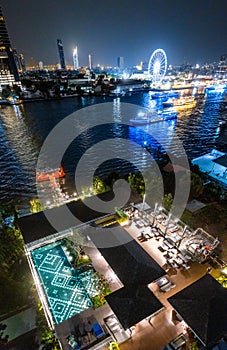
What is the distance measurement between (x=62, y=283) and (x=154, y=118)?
49.2m

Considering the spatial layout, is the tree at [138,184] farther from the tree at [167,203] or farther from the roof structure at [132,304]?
the roof structure at [132,304]

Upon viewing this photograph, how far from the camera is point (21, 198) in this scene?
77.7ft

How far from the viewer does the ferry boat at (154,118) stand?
163ft

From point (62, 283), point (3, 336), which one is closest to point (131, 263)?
point (62, 283)

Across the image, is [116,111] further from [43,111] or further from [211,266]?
[211,266]

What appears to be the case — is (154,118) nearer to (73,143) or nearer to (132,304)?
(73,143)

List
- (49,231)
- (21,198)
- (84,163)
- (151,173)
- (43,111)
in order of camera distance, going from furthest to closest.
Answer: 1. (43,111)
2. (84,163)
3. (21,198)
4. (151,173)
5. (49,231)

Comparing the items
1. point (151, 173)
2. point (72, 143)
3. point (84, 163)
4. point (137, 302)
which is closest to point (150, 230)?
point (137, 302)

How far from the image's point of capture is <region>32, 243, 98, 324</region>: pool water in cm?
1020

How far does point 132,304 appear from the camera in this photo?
872 cm

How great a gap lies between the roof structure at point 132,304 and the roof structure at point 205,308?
98 cm

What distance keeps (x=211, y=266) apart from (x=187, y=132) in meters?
40.3

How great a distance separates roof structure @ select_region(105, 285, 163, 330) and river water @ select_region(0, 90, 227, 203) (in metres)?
17.8

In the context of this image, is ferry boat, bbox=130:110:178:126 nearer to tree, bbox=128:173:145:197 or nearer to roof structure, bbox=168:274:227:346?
tree, bbox=128:173:145:197
